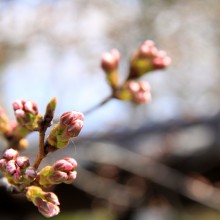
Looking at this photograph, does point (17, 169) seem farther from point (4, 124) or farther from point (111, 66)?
point (111, 66)

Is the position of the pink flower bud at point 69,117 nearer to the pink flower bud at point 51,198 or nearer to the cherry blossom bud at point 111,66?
the pink flower bud at point 51,198

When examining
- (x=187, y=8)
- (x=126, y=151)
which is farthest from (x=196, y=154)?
(x=187, y=8)

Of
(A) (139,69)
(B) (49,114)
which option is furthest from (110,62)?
(B) (49,114)

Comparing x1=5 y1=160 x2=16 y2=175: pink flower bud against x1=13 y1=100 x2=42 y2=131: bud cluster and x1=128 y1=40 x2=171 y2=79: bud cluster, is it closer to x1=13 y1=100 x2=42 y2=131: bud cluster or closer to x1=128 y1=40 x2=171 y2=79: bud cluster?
x1=13 y1=100 x2=42 y2=131: bud cluster

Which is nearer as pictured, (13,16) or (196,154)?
Result: (196,154)

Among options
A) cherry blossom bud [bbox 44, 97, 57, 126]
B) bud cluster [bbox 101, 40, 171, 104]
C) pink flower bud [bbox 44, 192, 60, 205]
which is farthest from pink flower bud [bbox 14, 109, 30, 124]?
bud cluster [bbox 101, 40, 171, 104]

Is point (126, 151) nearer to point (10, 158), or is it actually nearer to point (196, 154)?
point (196, 154)

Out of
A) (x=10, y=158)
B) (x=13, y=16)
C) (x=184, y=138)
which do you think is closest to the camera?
(x=10, y=158)
